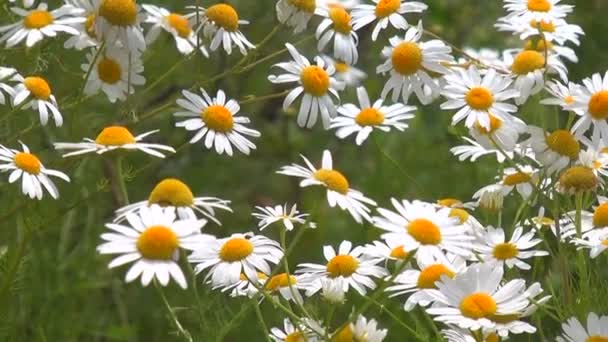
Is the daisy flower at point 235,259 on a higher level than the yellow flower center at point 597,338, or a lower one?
lower

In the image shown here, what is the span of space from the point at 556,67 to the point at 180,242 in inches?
37.0

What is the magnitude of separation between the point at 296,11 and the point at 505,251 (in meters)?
0.63

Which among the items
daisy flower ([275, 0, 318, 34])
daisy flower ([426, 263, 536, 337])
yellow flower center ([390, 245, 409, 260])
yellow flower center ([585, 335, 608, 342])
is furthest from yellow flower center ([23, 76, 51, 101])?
yellow flower center ([585, 335, 608, 342])

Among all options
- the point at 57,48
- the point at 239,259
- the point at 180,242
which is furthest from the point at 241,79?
the point at 180,242

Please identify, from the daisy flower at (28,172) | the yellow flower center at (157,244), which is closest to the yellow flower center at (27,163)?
the daisy flower at (28,172)

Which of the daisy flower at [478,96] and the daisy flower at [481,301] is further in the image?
the daisy flower at [478,96]

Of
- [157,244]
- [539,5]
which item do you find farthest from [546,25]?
[157,244]

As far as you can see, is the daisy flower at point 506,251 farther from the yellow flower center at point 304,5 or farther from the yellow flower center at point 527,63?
the yellow flower center at point 304,5

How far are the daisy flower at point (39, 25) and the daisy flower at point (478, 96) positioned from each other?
2.26 ft

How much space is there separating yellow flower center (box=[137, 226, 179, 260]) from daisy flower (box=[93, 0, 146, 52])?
61cm

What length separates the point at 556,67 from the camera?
2.02 meters

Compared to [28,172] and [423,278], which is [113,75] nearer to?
[28,172]

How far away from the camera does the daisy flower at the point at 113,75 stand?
203cm

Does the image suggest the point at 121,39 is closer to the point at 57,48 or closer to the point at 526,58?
the point at 57,48
